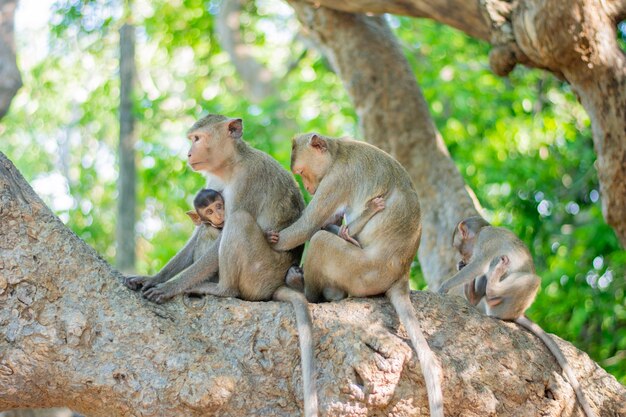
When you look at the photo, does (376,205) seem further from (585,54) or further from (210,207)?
(585,54)

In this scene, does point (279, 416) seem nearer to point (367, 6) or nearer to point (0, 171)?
point (0, 171)

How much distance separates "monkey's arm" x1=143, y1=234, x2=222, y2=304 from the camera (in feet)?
17.1

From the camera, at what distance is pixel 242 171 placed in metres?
5.93

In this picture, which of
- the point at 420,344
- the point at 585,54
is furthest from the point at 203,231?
the point at 585,54

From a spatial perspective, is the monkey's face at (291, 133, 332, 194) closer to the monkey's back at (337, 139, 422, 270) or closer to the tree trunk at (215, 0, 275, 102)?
the monkey's back at (337, 139, 422, 270)

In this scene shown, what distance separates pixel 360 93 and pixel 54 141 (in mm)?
19546

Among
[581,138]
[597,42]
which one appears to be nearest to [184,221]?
[581,138]

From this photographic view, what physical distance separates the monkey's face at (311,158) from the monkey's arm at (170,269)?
2.76 ft

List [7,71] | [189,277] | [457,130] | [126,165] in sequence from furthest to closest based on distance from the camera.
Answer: [126,165] → [457,130] → [7,71] → [189,277]

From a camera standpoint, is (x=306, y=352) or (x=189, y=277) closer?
(x=306, y=352)

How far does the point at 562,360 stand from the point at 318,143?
2.12m

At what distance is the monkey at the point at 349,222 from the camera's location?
5637 millimetres

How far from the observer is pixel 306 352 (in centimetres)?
490

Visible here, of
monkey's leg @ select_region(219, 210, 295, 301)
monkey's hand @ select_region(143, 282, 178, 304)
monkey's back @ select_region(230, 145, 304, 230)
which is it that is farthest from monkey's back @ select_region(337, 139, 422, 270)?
monkey's hand @ select_region(143, 282, 178, 304)
